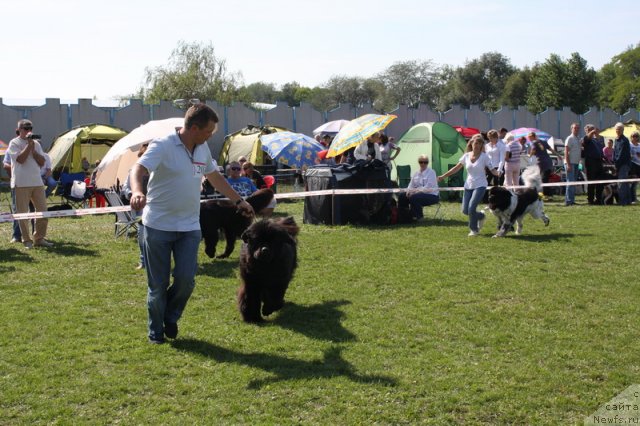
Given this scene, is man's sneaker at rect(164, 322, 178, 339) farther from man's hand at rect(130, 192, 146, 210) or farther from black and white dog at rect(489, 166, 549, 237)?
black and white dog at rect(489, 166, 549, 237)

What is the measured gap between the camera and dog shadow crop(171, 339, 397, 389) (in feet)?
15.2

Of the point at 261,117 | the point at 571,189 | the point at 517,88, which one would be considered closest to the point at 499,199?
the point at 571,189

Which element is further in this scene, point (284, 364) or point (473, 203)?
point (473, 203)

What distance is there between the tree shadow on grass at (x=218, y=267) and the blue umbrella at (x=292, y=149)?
11341mm

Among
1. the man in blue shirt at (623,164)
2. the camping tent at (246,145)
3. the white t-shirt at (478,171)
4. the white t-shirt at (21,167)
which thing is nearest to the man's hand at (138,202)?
the white t-shirt at (21,167)

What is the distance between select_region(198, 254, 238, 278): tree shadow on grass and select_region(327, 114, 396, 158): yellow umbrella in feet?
17.5

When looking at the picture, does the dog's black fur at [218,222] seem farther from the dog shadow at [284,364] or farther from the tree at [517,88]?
the tree at [517,88]

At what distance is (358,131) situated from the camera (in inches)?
568

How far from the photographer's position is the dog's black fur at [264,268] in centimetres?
598

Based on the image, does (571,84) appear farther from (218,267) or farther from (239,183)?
(218,267)

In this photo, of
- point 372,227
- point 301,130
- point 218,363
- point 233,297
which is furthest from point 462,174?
point 218,363

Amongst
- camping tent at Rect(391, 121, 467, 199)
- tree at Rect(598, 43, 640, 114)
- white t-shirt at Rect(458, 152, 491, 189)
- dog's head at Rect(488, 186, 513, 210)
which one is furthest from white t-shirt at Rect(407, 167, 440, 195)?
tree at Rect(598, 43, 640, 114)

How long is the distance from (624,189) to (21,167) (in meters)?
13.8

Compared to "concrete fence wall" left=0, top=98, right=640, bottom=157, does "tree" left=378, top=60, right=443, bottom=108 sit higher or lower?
higher
